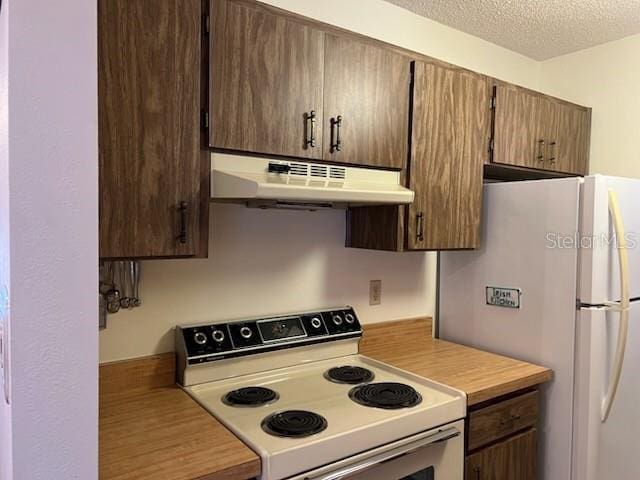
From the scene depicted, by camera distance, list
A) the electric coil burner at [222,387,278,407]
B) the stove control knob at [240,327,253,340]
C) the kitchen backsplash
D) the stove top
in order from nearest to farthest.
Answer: the stove top < the electric coil burner at [222,387,278,407] < the kitchen backsplash < the stove control knob at [240,327,253,340]

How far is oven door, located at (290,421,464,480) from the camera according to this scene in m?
1.38

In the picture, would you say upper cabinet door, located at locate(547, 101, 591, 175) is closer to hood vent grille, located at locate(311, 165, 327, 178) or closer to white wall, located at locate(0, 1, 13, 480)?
hood vent grille, located at locate(311, 165, 327, 178)

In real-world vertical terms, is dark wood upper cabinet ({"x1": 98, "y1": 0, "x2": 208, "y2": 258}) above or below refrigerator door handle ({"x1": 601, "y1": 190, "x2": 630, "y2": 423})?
above

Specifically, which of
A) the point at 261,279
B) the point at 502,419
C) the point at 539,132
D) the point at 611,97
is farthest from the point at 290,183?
the point at 611,97

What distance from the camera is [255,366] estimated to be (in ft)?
6.12

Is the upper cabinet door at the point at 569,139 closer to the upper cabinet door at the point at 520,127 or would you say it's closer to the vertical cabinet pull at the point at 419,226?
the upper cabinet door at the point at 520,127

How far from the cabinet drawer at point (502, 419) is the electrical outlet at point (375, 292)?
0.74 meters

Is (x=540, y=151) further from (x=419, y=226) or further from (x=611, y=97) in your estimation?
(x=419, y=226)

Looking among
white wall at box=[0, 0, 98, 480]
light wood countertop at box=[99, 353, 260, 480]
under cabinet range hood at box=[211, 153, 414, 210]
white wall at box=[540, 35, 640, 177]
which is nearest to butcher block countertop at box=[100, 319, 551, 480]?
light wood countertop at box=[99, 353, 260, 480]

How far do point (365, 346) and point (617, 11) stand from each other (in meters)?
2.06

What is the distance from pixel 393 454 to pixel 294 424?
0.33 m

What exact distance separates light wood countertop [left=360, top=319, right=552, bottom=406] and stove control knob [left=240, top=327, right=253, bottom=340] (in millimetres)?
622

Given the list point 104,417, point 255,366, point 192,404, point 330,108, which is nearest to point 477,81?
point 330,108

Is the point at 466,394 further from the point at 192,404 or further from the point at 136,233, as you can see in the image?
the point at 136,233
